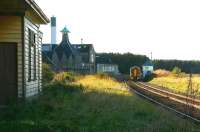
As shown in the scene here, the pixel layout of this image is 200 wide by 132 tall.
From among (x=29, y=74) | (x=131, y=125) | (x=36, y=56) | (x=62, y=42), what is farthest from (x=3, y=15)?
(x=62, y=42)

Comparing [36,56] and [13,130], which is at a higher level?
[36,56]

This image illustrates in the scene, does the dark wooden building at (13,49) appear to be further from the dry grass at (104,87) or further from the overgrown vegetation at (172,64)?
the overgrown vegetation at (172,64)

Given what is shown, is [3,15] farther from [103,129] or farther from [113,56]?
[113,56]

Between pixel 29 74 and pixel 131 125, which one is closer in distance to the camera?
pixel 131 125

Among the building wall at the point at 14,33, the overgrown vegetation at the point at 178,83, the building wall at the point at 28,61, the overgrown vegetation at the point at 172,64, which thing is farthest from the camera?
the overgrown vegetation at the point at 172,64

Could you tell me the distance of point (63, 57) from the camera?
8238cm

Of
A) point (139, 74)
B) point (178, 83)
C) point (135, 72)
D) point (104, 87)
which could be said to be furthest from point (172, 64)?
point (104, 87)

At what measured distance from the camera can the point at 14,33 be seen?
859 inches

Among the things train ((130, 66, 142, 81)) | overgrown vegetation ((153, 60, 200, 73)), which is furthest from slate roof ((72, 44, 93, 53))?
overgrown vegetation ((153, 60, 200, 73))

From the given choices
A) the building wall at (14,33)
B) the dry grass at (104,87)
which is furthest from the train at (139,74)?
the building wall at (14,33)

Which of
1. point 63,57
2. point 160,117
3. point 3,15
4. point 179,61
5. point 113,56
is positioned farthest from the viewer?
point 179,61

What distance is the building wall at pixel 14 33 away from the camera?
21.7m

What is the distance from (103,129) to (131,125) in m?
1.49

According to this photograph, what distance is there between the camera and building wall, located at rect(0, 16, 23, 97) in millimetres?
21688
